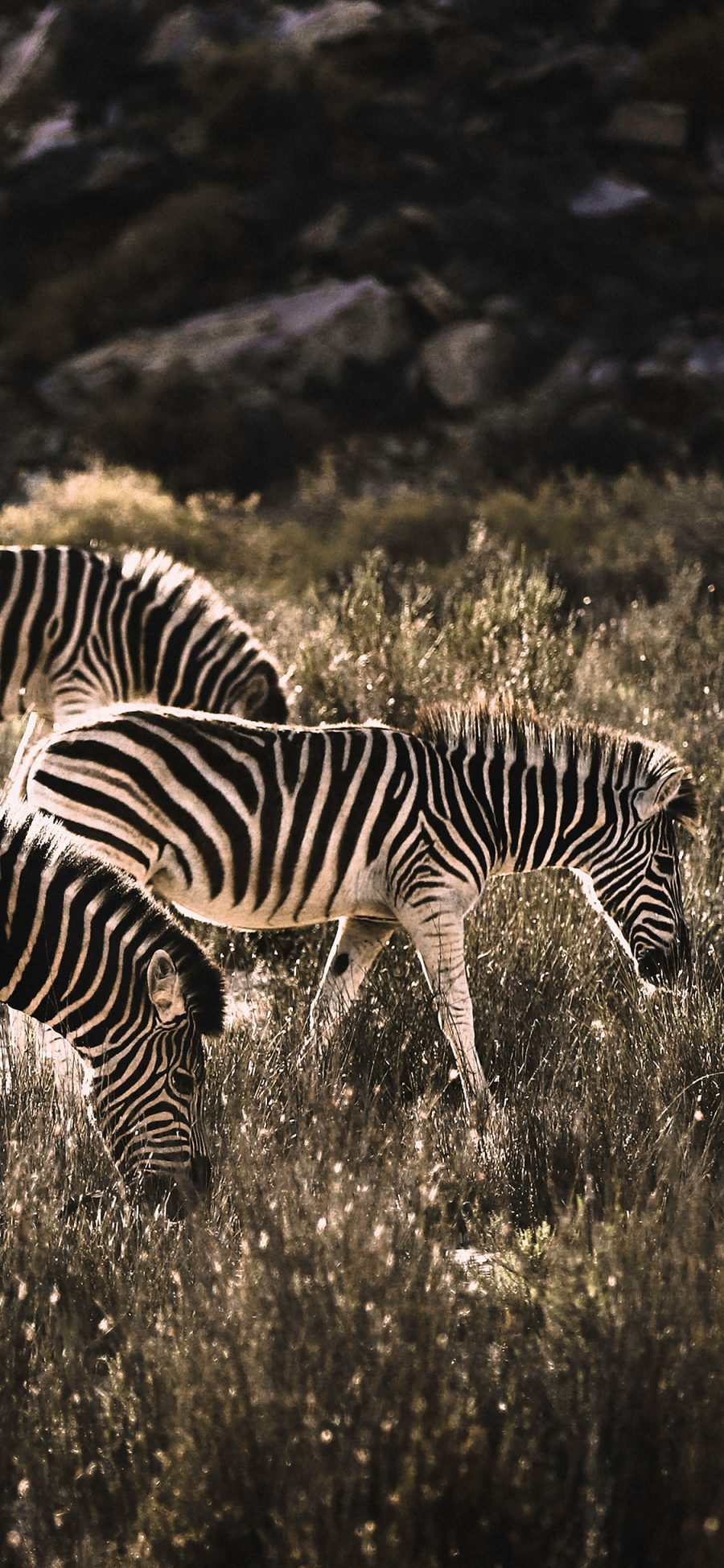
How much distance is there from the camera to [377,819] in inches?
Answer: 200

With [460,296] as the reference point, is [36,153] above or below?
above

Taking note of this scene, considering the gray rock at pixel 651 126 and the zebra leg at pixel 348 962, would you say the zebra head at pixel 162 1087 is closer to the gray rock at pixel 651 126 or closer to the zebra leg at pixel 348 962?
the zebra leg at pixel 348 962

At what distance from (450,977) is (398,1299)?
2.20 metres

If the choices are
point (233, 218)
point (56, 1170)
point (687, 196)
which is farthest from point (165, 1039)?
point (687, 196)

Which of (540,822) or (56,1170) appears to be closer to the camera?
(56,1170)

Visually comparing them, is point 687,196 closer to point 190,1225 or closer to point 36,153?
point 36,153

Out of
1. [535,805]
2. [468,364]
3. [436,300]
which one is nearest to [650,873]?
[535,805]

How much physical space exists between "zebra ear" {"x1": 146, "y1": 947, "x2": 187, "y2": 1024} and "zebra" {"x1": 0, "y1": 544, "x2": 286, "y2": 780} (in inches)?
173

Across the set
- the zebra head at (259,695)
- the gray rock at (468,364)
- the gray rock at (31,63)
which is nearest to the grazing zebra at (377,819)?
the zebra head at (259,695)

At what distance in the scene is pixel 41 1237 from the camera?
3.40 m

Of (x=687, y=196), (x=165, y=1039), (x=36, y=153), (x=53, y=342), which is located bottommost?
(x=165, y=1039)

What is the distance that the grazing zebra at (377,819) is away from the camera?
190 inches

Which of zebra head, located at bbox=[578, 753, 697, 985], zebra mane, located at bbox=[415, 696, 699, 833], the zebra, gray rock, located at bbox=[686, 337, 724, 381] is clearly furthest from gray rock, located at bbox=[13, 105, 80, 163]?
zebra head, located at bbox=[578, 753, 697, 985]

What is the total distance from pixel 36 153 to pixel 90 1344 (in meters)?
31.4
